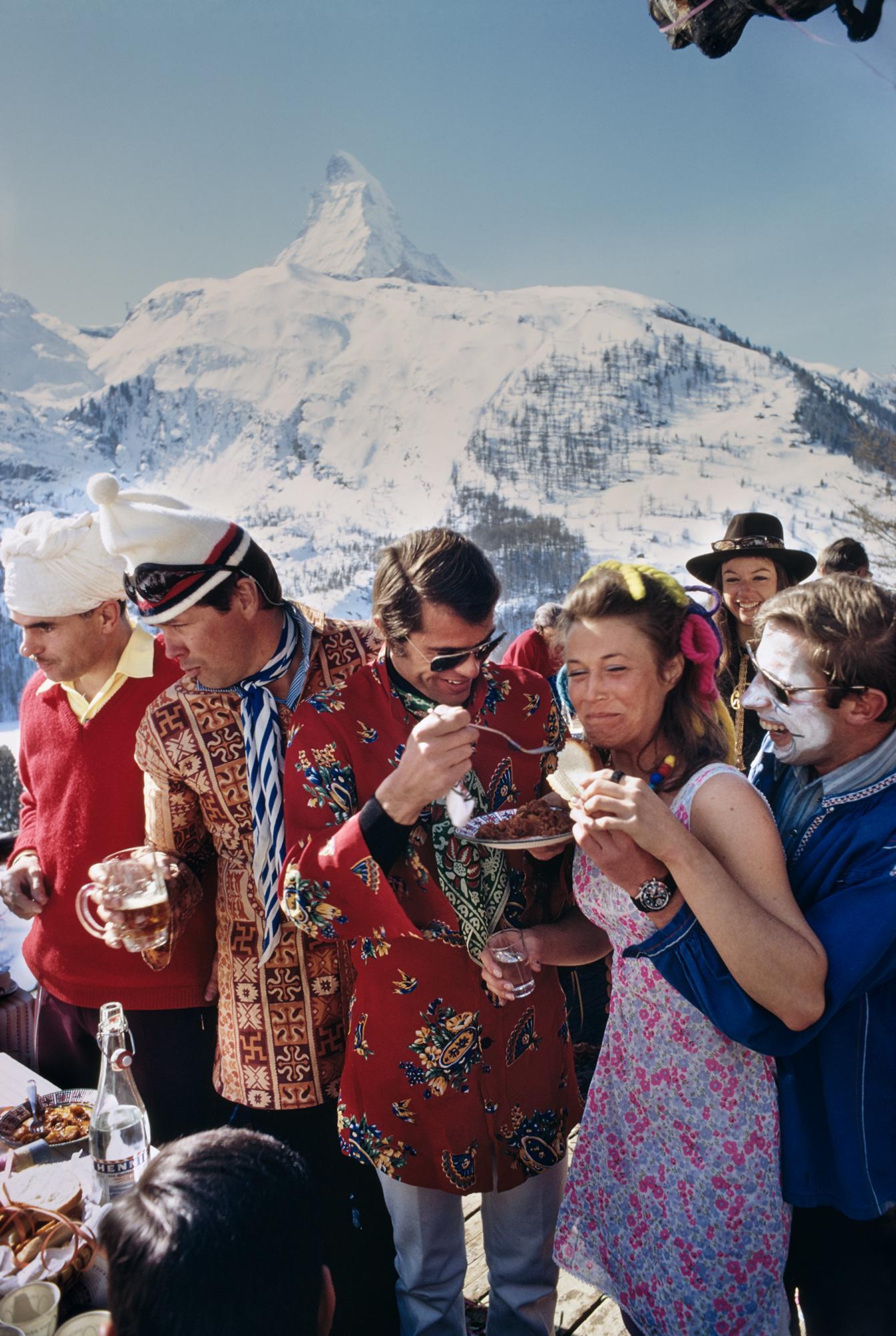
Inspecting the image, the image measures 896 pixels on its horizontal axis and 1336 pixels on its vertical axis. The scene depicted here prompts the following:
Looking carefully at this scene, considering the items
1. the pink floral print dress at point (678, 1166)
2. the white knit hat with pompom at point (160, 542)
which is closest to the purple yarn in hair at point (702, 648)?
the pink floral print dress at point (678, 1166)

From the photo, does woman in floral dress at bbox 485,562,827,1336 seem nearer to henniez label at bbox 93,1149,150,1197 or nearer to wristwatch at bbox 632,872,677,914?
wristwatch at bbox 632,872,677,914

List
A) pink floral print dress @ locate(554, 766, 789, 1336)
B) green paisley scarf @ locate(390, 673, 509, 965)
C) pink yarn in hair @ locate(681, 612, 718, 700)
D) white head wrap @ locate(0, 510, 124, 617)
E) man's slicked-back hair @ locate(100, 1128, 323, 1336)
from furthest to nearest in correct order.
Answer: white head wrap @ locate(0, 510, 124, 617) < green paisley scarf @ locate(390, 673, 509, 965) < pink yarn in hair @ locate(681, 612, 718, 700) < pink floral print dress @ locate(554, 766, 789, 1336) < man's slicked-back hair @ locate(100, 1128, 323, 1336)

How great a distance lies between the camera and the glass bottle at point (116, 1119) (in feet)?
5.19

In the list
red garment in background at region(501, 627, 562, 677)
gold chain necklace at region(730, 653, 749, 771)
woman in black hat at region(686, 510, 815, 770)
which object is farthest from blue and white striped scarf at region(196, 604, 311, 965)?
A: red garment in background at region(501, 627, 562, 677)

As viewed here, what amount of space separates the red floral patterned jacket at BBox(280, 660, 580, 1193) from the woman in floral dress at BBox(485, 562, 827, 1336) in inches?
6.0

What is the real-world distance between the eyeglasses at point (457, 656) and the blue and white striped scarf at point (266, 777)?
0.53 meters

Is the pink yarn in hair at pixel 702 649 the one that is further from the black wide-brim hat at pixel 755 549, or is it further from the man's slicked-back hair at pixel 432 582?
the black wide-brim hat at pixel 755 549

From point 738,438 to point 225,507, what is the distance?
37.2 ft

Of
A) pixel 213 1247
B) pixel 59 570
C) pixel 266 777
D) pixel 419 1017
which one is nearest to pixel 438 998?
pixel 419 1017

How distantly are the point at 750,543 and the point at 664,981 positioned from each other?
10.3 ft

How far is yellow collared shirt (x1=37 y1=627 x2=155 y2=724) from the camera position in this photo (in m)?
2.57

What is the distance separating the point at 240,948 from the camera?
6.81 feet

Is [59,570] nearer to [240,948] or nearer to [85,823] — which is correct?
[85,823]

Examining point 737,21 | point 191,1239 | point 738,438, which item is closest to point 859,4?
point 737,21
